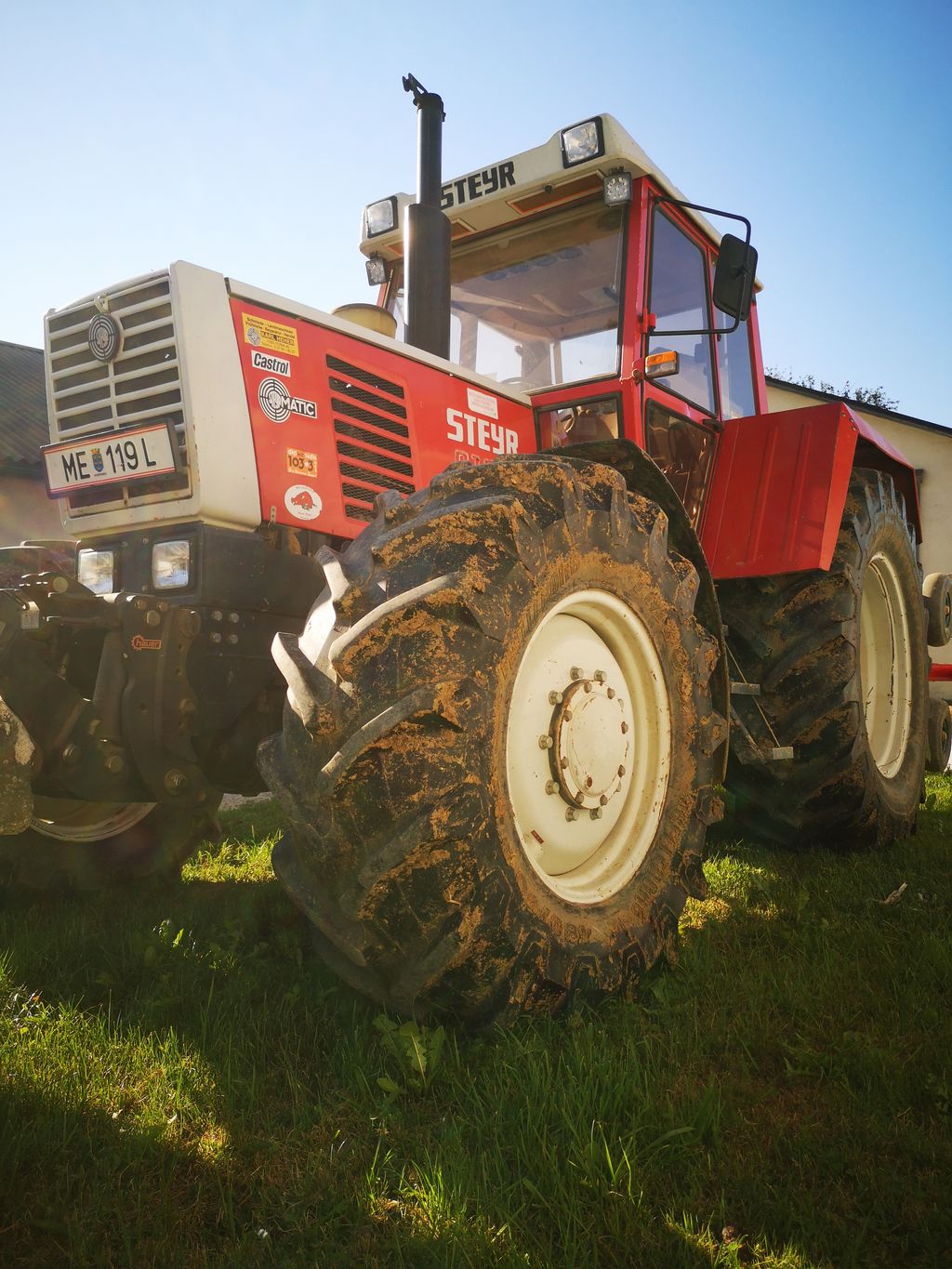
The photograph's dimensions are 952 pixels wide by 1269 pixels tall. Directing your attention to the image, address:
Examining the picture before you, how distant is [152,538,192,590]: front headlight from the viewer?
2.51 m

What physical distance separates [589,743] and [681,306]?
7.26ft

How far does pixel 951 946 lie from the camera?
2572 mm

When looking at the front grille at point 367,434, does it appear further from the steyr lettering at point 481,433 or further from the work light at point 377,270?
the work light at point 377,270

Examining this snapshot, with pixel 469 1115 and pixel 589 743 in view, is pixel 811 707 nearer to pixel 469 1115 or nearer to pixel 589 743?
pixel 589 743

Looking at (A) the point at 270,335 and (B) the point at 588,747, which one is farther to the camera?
(A) the point at 270,335

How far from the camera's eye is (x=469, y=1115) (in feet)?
5.82

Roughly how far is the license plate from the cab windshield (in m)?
1.55

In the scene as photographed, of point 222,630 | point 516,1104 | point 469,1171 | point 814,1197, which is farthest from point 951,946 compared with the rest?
point 222,630

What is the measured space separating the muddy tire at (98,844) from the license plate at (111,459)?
101cm

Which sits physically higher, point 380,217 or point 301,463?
point 380,217

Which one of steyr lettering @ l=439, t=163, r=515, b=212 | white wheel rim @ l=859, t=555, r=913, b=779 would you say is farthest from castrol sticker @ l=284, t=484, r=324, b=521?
white wheel rim @ l=859, t=555, r=913, b=779

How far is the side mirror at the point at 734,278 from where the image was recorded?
315 centimetres

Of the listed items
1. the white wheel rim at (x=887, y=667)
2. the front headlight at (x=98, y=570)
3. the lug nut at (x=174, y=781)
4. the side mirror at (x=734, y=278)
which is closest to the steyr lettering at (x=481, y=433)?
the side mirror at (x=734, y=278)

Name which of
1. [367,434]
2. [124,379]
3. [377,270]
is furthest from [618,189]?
[124,379]
